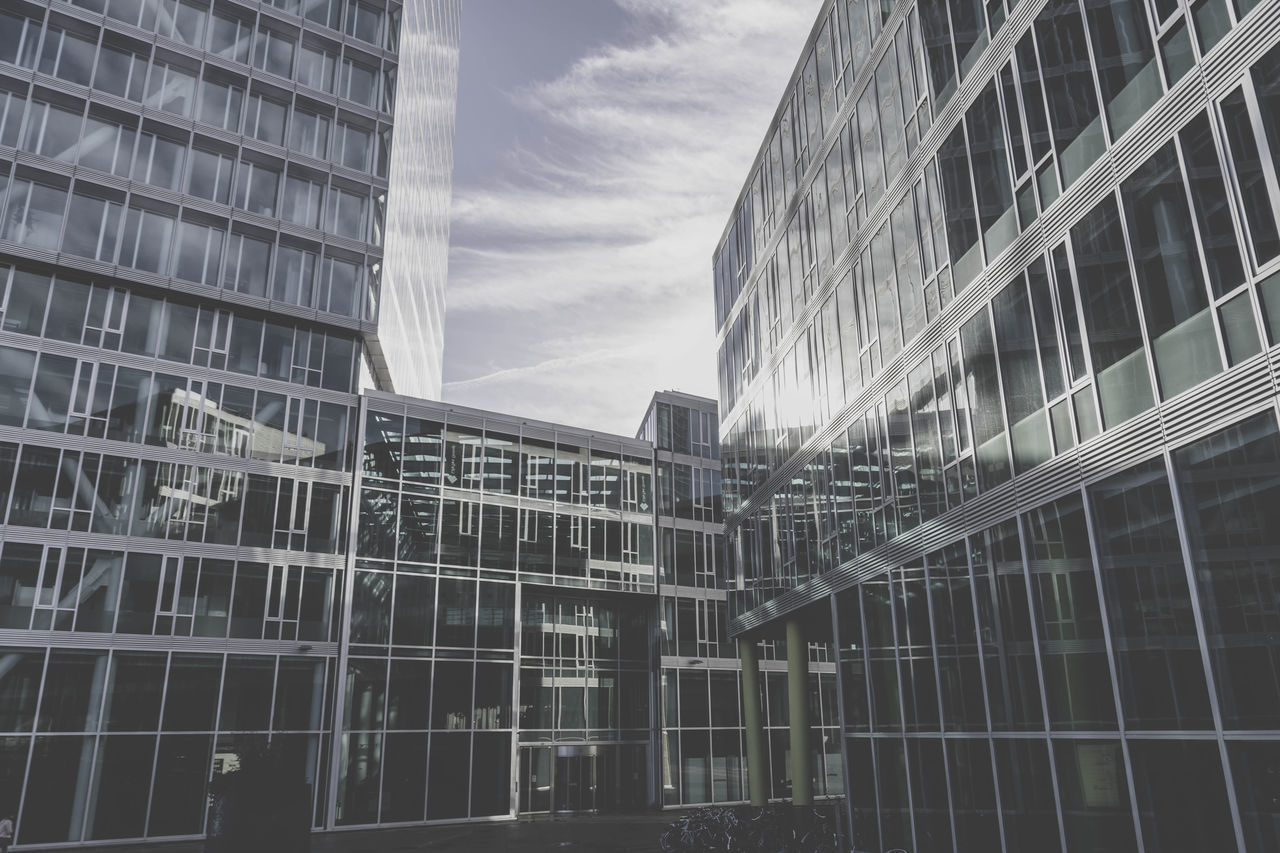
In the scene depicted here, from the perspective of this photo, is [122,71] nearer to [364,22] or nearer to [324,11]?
[324,11]

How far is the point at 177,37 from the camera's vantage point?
112 feet

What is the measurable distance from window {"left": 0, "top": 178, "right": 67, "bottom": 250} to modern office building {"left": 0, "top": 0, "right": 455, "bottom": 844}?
69mm

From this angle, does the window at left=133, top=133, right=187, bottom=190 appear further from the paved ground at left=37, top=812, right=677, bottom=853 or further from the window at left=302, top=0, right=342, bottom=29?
the paved ground at left=37, top=812, right=677, bottom=853

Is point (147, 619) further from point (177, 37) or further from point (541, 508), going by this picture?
point (177, 37)

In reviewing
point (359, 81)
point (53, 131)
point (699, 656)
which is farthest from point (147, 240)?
point (699, 656)

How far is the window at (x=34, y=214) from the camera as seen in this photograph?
29.6 meters

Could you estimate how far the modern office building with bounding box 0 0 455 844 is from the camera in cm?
2805

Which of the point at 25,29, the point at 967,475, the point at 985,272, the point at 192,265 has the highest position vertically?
the point at 25,29

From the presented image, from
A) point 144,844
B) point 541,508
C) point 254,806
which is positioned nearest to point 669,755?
point 541,508

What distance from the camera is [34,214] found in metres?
30.1

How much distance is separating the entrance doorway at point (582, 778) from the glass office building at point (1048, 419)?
61.0ft

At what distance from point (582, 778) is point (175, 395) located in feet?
76.6

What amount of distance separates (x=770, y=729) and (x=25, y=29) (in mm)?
42069

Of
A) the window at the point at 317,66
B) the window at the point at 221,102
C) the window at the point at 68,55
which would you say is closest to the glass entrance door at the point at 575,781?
the window at the point at 221,102
